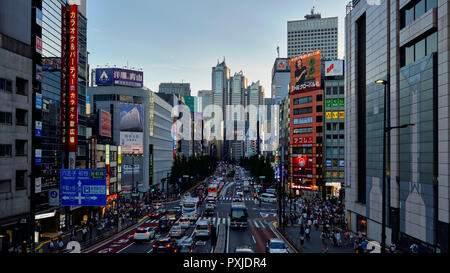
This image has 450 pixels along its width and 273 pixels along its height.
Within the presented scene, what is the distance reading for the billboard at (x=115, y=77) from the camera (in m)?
87.2

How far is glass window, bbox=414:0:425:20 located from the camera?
2781 centimetres

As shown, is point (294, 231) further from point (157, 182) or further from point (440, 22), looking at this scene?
point (157, 182)

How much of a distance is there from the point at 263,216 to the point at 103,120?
32.6 meters

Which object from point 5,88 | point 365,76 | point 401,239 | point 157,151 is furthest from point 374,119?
point 157,151

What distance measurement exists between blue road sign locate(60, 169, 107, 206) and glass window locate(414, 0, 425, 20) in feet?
90.2

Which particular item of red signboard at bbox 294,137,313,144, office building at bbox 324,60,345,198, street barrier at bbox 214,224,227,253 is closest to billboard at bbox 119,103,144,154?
red signboard at bbox 294,137,313,144

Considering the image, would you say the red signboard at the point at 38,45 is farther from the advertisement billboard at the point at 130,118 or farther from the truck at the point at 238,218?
the advertisement billboard at the point at 130,118

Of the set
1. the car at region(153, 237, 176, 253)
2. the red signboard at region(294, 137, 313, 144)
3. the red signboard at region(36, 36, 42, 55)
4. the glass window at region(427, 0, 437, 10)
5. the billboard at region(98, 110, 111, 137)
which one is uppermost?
the glass window at region(427, 0, 437, 10)

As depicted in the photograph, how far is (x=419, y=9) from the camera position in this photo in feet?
92.9

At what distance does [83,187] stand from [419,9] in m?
29.6

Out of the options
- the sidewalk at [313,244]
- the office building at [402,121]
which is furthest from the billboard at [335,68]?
the sidewalk at [313,244]

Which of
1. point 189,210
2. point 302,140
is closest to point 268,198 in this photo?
point 302,140

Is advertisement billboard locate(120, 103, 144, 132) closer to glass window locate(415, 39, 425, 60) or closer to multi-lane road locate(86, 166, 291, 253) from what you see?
multi-lane road locate(86, 166, 291, 253)

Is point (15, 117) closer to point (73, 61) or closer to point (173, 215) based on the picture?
point (73, 61)
